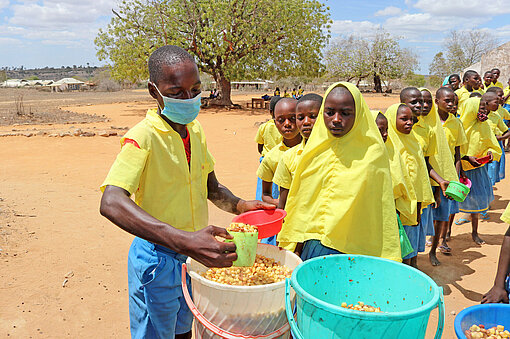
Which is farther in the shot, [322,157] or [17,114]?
[17,114]

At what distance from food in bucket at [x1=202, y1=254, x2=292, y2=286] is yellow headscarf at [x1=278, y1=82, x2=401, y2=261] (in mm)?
316

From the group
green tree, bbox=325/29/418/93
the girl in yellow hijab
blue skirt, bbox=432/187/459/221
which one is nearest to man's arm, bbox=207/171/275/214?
blue skirt, bbox=432/187/459/221

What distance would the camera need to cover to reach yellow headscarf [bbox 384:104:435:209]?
365 cm

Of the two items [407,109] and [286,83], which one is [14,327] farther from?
[286,83]

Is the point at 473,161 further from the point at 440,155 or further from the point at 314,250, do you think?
the point at 314,250

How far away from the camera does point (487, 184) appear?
204 inches

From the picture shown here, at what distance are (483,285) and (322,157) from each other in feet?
9.16

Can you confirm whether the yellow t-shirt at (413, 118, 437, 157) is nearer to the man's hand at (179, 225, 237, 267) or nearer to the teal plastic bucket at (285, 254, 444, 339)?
the teal plastic bucket at (285, 254, 444, 339)

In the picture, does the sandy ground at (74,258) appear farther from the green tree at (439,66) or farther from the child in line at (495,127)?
the green tree at (439,66)

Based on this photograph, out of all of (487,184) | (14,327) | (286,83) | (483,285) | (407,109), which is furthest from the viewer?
(286,83)

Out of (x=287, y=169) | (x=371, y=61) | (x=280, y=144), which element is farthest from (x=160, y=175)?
(x=371, y=61)

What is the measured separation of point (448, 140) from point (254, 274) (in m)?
3.68

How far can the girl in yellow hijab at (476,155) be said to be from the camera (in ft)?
16.6

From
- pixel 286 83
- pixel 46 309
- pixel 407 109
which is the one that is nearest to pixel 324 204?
pixel 407 109
